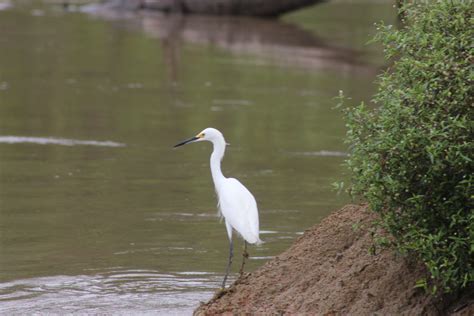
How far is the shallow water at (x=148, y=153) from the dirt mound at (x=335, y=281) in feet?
2.59

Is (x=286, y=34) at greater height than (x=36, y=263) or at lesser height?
lesser

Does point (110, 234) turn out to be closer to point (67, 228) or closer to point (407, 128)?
point (67, 228)

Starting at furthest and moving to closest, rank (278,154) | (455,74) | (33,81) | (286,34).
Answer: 1. (286,34)
2. (33,81)
3. (278,154)
4. (455,74)

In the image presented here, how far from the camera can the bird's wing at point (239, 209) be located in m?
8.03

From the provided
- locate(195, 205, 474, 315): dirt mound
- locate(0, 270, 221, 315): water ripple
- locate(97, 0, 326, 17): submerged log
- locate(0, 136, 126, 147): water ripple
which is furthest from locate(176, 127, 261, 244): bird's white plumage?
locate(97, 0, 326, 17): submerged log

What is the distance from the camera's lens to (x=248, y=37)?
99.9 feet

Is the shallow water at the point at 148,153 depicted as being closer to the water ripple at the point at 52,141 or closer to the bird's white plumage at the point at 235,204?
the water ripple at the point at 52,141

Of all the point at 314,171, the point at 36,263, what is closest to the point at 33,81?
the point at 314,171

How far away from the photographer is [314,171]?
46.0 ft

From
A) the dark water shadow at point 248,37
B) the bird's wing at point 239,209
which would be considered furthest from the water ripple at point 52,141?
the dark water shadow at point 248,37

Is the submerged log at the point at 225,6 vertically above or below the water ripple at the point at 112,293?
below

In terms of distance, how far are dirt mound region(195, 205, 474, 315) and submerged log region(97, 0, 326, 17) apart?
1153 inches

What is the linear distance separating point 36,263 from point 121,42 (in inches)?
742

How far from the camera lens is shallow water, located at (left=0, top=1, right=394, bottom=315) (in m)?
9.43
